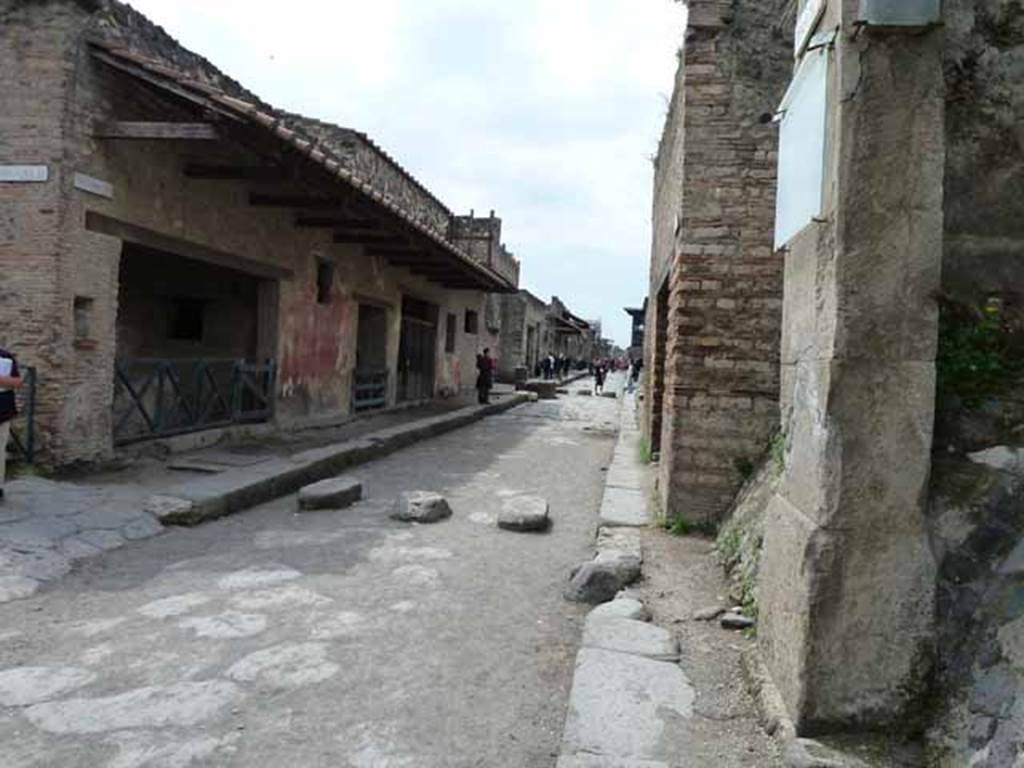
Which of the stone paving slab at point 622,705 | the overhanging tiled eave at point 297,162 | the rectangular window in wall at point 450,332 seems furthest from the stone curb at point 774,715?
the rectangular window in wall at point 450,332

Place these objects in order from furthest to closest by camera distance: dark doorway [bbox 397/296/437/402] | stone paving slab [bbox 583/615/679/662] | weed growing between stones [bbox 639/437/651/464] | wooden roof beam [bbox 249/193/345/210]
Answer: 1. dark doorway [bbox 397/296/437/402]
2. wooden roof beam [bbox 249/193/345/210]
3. weed growing between stones [bbox 639/437/651/464]
4. stone paving slab [bbox 583/615/679/662]

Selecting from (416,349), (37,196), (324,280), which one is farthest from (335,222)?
(416,349)

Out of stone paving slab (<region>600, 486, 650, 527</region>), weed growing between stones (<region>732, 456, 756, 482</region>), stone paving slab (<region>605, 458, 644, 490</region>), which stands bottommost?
stone paving slab (<region>600, 486, 650, 527</region>)

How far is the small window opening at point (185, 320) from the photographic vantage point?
10805 mm

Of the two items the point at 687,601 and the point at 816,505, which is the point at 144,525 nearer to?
the point at 687,601

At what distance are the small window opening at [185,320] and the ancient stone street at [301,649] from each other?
19.6 ft

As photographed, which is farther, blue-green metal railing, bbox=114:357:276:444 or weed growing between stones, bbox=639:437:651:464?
weed growing between stones, bbox=639:437:651:464

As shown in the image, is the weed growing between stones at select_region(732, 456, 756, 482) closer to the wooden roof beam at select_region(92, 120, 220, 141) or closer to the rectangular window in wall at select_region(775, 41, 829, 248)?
the rectangular window in wall at select_region(775, 41, 829, 248)

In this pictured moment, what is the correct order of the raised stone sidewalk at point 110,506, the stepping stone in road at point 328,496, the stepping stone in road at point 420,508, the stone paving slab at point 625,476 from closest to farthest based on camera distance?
the raised stone sidewalk at point 110,506
the stepping stone in road at point 420,508
the stepping stone in road at point 328,496
the stone paving slab at point 625,476

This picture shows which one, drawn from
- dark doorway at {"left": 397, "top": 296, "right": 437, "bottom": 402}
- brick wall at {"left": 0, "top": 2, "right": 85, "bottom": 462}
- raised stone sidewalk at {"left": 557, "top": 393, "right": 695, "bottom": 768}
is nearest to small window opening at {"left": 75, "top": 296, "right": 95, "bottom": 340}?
brick wall at {"left": 0, "top": 2, "right": 85, "bottom": 462}

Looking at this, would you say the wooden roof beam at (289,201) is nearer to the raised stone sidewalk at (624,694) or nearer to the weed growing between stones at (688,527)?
the weed growing between stones at (688,527)

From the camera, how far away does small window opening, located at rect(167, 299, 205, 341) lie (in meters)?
10.8

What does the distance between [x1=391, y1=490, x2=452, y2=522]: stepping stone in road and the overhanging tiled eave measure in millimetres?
3324

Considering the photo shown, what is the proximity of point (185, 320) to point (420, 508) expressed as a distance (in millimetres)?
6823
